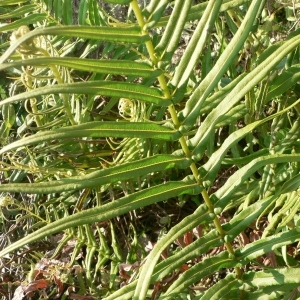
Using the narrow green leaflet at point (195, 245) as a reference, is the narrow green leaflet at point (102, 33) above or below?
above

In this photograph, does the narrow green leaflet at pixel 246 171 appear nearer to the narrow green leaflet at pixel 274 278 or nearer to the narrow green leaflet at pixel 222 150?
the narrow green leaflet at pixel 222 150

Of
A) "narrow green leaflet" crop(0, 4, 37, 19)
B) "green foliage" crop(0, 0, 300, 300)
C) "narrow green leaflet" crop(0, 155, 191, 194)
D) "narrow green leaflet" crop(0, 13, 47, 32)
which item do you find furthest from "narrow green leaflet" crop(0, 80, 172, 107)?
"narrow green leaflet" crop(0, 4, 37, 19)

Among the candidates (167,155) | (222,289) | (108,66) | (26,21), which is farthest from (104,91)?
(26,21)

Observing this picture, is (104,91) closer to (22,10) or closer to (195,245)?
(195,245)

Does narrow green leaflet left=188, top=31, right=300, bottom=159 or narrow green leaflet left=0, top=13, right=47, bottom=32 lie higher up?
narrow green leaflet left=0, top=13, right=47, bottom=32

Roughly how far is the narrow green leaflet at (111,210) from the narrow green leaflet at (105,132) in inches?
3.8

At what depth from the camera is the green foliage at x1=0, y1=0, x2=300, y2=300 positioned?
91cm

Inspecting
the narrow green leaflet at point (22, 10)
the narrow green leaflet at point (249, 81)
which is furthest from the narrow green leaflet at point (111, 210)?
the narrow green leaflet at point (22, 10)

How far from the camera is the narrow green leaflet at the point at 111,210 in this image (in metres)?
0.88

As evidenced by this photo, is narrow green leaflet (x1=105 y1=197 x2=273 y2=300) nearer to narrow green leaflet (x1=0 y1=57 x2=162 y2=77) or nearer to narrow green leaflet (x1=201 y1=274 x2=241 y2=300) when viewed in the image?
narrow green leaflet (x1=201 y1=274 x2=241 y2=300)

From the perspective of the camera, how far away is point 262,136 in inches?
60.4

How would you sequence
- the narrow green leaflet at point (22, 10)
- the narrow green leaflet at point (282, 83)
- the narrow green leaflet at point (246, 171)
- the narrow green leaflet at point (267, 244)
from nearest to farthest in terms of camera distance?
the narrow green leaflet at point (246, 171), the narrow green leaflet at point (267, 244), the narrow green leaflet at point (282, 83), the narrow green leaflet at point (22, 10)

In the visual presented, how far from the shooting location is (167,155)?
39.9 inches

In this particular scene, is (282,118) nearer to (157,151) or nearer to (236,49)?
(157,151)
